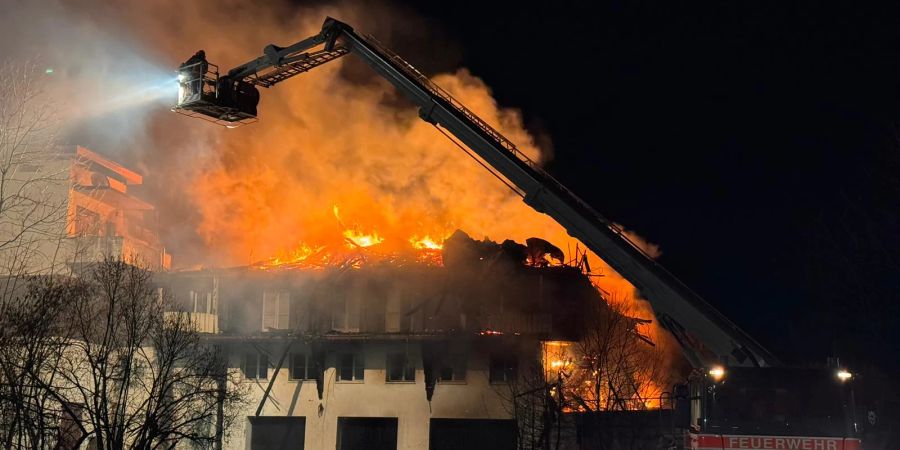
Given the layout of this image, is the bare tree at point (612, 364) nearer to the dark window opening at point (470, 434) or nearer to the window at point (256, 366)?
the dark window opening at point (470, 434)

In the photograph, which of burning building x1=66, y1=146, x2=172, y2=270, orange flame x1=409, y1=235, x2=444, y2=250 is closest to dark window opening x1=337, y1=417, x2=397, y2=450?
orange flame x1=409, y1=235, x2=444, y2=250

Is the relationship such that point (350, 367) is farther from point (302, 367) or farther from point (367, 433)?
point (367, 433)

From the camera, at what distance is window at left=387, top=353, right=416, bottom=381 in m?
37.7

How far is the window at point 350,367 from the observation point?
38.2m

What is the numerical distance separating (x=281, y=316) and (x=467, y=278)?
963 centimetres

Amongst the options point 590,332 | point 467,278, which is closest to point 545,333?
point 590,332

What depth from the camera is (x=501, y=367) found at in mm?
37188

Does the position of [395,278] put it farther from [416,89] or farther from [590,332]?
[416,89]

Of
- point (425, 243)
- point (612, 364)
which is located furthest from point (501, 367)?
point (425, 243)

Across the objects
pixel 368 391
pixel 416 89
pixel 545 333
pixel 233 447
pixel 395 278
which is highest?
pixel 416 89

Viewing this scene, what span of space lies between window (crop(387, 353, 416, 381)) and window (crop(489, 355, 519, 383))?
3726 mm

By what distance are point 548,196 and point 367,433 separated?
60.1 feet

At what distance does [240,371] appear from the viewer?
39.0 m

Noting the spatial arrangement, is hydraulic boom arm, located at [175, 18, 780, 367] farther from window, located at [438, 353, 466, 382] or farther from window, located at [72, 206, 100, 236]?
window, located at [72, 206, 100, 236]
